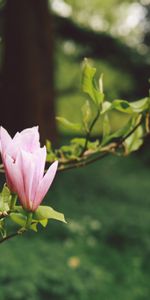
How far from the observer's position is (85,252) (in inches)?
203

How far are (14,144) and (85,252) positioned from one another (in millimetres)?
4347

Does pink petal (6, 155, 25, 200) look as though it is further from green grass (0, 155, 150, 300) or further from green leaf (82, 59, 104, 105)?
green grass (0, 155, 150, 300)

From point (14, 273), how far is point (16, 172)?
3.41 metres

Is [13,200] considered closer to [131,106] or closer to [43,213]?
[43,213]

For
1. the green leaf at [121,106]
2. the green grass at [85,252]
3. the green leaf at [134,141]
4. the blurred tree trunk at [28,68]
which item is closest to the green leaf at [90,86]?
the green leaf at [121,106]

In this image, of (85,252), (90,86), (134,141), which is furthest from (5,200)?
(85,252)

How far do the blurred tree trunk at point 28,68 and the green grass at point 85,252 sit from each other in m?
0.99

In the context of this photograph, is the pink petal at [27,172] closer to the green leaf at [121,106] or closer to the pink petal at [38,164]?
the pink petal at [38,164]

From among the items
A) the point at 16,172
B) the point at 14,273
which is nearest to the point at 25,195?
the point at 16,172

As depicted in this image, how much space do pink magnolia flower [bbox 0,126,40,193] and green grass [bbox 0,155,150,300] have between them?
302 cm

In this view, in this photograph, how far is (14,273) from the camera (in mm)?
4180

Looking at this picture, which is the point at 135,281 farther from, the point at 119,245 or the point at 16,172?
the point at 16,172

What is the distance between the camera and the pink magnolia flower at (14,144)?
918 millimetres

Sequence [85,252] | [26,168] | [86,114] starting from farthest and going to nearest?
1. [85,252]
2. [86,114]
3. [26,168]
